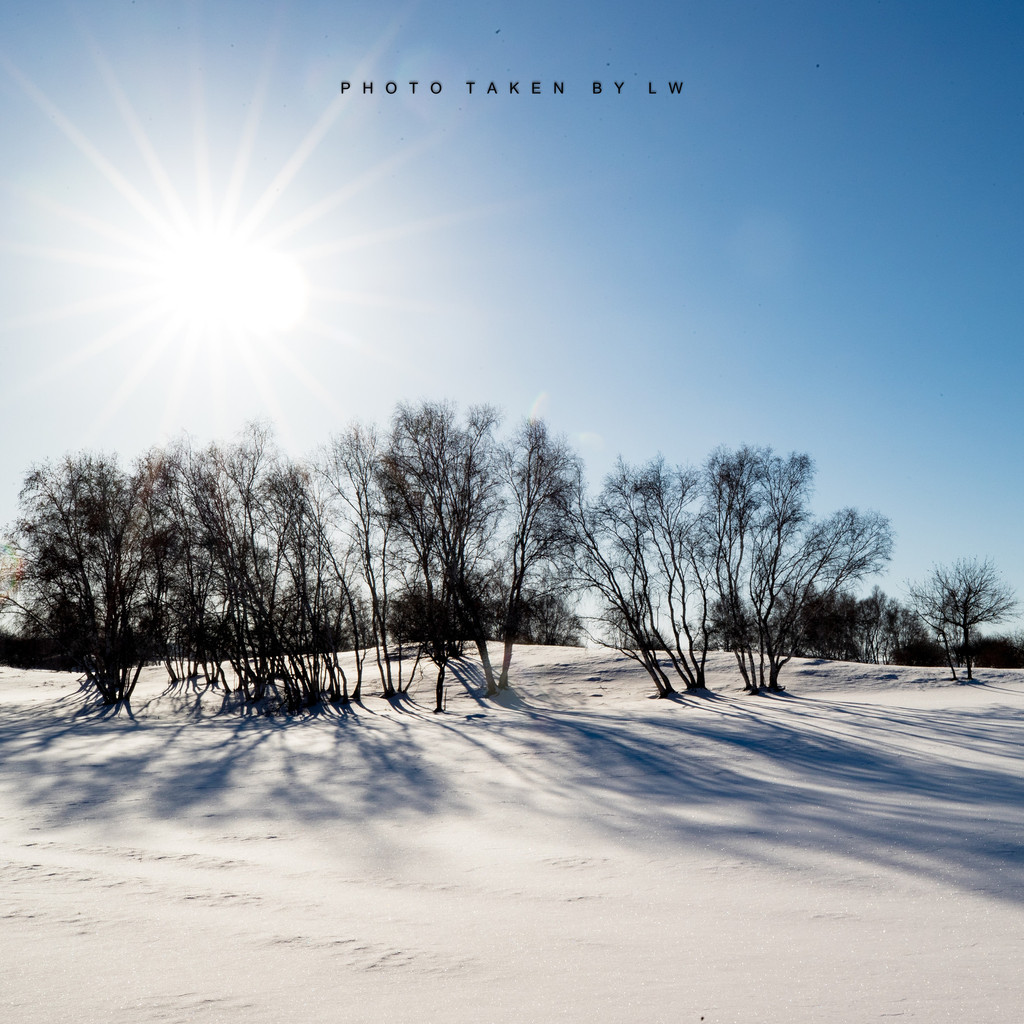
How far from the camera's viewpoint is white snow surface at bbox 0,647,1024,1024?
11.4ft

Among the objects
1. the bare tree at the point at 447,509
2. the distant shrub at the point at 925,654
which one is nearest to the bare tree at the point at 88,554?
the bare tree at the point at 447,509

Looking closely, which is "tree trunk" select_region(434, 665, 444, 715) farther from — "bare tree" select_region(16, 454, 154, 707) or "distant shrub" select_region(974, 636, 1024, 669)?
"distant shrub" select_region(974, 636, 1024, 669)

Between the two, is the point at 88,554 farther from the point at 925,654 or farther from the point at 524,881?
the point at 925,654

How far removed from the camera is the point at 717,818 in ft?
28.6

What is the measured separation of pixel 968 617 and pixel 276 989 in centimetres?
4608

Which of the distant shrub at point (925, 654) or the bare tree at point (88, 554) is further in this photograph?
the distant shrub at point (925, 654)

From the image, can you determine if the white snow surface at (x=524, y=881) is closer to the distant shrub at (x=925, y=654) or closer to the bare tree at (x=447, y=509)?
the bare tree at (x=447, y=509)

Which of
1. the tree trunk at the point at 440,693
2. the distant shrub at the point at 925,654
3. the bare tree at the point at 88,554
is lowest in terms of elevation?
the distant shrub at the point at 925,654

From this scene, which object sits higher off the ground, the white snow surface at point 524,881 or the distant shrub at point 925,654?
the white snow surface at point 524,881

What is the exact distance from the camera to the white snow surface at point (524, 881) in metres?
3.47

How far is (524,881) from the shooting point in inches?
245

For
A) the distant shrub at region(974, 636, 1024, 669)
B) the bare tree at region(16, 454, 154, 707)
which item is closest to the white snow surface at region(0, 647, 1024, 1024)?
the bare tree at region(16, 454, 154, 707)

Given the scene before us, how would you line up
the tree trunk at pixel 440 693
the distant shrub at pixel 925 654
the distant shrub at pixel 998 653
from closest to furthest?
1. the tree trunk at pixel 440 693
2. the distant shrub at pixel 998 653
3. the distant shrub at pixel 925 654

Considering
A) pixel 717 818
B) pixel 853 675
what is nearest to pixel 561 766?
pixel 717 818
